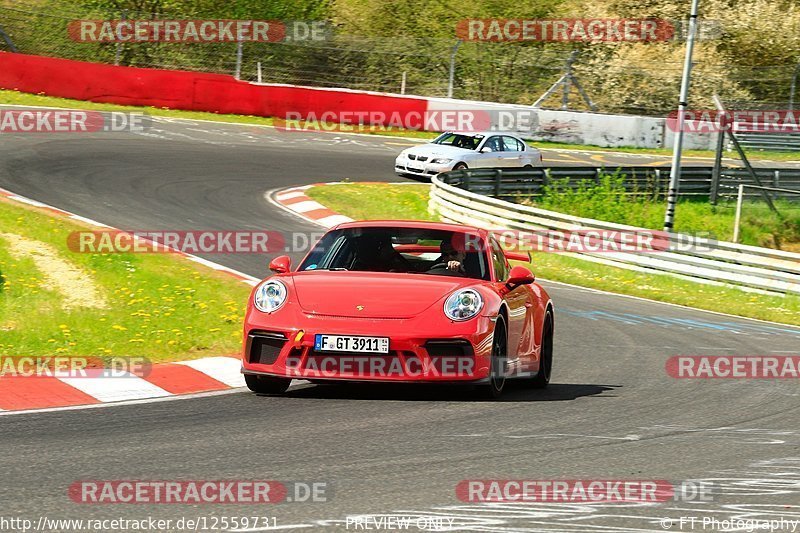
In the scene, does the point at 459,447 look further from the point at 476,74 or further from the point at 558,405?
the point at 476,74

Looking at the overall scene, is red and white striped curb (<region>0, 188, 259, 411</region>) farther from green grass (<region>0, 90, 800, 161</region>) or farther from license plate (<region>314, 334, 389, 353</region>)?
green grass (<region>0, 90, 800, 161</region>)

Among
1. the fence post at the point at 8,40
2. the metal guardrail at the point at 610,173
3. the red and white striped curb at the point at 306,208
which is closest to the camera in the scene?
the red and white striped curb at the point at 306,208

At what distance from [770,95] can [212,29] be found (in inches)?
679

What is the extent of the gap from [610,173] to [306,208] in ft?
24.9

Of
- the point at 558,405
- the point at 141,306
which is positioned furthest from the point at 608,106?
the point at 558,405

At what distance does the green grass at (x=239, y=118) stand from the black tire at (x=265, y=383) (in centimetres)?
2277

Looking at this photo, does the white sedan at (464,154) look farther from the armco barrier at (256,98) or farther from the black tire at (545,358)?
the black tire at (545,358)

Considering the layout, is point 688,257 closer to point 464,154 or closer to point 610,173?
point 610,173

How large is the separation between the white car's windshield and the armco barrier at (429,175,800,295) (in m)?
6.93

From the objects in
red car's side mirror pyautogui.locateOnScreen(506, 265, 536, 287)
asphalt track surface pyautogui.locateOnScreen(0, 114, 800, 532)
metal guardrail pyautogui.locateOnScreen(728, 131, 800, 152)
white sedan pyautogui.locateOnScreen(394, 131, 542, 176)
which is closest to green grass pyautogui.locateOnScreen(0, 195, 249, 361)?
asphalt track surface pyautogui.locateOnScreen(0, 114, 800, 532)

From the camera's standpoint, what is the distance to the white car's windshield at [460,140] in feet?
98.3

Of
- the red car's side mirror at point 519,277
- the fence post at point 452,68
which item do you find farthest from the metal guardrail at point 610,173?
the red car's side mirror at point 519,277

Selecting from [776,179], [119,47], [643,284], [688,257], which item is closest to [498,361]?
[643,284]

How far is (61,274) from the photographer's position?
13453 mm
